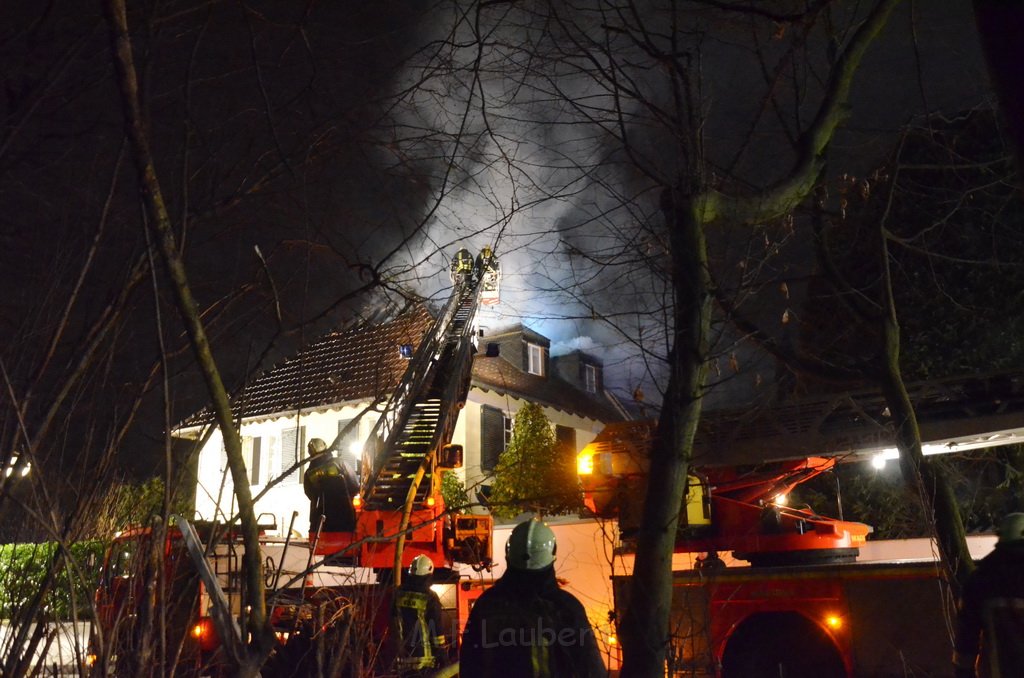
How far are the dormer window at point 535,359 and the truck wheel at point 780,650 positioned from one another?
21.9 meters

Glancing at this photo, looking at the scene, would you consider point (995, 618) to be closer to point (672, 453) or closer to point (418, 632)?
point (672, 453)

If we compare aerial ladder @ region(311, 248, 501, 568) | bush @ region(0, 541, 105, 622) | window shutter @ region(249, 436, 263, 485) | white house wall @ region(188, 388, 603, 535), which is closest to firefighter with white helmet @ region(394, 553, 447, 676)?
aerial ladder @ region(311, 248, 501, 568)

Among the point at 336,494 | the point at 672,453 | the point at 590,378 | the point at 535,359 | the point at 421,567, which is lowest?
the point at 421,567

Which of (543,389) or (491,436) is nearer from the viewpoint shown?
(491,436)

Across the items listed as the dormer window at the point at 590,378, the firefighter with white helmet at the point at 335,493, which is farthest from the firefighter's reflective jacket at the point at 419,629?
the dormer window at the point at 590,378

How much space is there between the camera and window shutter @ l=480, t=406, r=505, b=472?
2325 cm

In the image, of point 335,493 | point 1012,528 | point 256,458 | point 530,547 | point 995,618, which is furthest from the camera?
point 256,458

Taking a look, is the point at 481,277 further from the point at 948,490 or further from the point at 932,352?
the point at 948,490

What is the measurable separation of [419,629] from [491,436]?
53.0 feet

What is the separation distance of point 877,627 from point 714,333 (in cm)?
370

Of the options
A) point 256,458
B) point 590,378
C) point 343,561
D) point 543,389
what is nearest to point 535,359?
point 543,389

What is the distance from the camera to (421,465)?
39.2 ft

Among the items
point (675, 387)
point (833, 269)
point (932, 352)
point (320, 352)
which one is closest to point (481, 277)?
point (320, 352)

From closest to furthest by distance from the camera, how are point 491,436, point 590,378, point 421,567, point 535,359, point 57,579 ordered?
point 57,579
point 421,567
point 491,436
point 535,359
point 590,378
